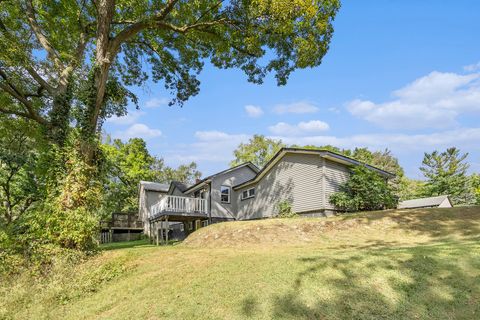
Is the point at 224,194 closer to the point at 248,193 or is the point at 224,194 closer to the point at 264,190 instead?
the point at 248,193

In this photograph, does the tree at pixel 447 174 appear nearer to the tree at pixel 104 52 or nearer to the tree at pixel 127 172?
the tree at pixel 104 52

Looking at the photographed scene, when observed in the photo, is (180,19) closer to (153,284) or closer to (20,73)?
(20,73)

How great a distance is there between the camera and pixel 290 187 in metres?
19.5

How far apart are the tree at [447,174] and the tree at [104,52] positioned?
3390 centimetres

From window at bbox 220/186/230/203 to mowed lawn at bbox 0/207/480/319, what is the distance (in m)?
14.8

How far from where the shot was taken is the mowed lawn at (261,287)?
4979 millimetres

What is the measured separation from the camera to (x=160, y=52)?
15867 millimetres

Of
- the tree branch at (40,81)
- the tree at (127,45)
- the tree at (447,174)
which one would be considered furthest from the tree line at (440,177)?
the tree branch at (40,81)

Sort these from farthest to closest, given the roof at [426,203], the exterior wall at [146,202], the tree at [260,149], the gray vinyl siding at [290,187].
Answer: the tree at [260,149]
the exterior wall at [146,202]
the roof at [426,203]
the gray vinyl siding at [290,187]

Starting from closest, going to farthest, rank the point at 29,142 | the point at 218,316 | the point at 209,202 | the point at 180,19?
the point at 218,316
the point at 180,19
the point at 29,142
the point at 209,202

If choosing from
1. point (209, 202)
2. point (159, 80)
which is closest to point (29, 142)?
point (159, 80)

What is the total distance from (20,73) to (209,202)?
48.6 feet

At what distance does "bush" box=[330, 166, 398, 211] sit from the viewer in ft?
54.6

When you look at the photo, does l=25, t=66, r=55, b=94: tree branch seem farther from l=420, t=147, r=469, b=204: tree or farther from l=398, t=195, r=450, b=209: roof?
l=420, t=147, r=469, b=204: tree
